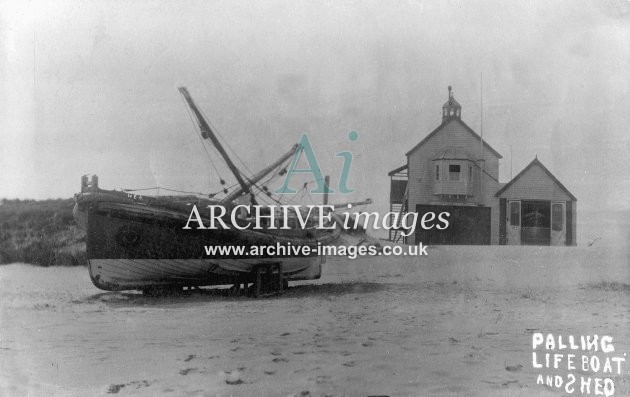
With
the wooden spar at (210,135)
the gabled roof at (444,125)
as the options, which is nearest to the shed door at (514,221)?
the gabled roof at (444,125)

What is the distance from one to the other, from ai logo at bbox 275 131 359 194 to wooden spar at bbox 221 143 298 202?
0.06 m

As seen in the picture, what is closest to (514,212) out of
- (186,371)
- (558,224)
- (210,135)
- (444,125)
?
(558,224)

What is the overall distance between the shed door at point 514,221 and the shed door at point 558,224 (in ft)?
1.48

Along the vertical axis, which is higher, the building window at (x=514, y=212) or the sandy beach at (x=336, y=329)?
the building window at (x=514, y=212)

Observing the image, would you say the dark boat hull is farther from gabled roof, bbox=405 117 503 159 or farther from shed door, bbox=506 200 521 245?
shed door, bbox=506 200 521 245

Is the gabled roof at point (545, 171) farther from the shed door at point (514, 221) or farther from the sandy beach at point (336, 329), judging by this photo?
the sandy beach at point (336, 329)

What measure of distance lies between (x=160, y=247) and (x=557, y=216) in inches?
184

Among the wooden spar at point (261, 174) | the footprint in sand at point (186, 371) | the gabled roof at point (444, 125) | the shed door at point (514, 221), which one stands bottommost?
A: the footprint in sand at point (186, 371)

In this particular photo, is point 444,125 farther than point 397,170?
Yes

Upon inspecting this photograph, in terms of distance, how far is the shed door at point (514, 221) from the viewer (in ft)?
19.4

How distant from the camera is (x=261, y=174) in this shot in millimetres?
5043

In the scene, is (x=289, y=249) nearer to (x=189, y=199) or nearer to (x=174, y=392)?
(x=189, y=199)

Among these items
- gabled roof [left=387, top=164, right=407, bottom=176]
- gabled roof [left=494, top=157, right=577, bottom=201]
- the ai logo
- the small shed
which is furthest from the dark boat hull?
the small shed

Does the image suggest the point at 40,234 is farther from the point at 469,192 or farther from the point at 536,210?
the point at 536,210
